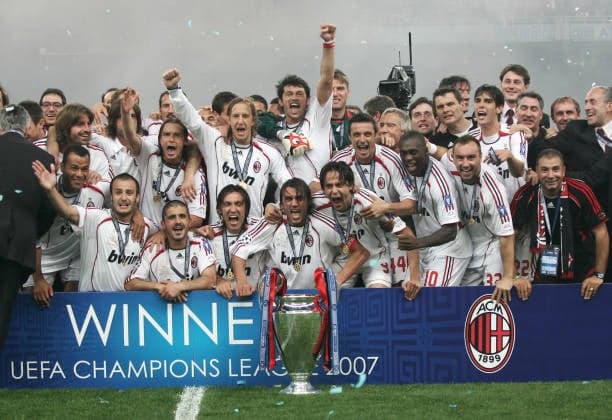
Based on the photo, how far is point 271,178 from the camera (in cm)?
735

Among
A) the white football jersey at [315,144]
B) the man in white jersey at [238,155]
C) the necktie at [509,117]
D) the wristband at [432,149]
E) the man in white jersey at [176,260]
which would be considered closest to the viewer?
the man in white jersey at [176,260]

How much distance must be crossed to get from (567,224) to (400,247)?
3.62ft

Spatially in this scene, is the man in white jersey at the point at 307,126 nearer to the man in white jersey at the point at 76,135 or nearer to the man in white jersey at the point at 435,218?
the man in white jersey at the point at 435,218

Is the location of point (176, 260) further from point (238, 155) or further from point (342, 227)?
point (342, 227)

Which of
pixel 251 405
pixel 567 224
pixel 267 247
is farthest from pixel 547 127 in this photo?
pixel 251 405

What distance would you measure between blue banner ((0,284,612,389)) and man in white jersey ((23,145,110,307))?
1.65 ft

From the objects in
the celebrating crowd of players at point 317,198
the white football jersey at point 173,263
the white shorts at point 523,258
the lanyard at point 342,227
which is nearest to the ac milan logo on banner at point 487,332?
the celebrating crowd of players at point 317,198

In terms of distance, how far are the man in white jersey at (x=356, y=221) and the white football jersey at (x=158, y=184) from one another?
0.92m

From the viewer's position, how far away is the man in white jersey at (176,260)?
6590 millimetres

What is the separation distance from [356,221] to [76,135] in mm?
2150

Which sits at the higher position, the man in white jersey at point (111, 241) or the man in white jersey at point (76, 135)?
the man in white jersey at point (76, 135)

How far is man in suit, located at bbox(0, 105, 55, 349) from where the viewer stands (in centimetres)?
601

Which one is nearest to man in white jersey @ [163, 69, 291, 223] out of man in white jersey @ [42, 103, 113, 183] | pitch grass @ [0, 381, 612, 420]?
man in white jersey @ [42, 103, 113, 183]

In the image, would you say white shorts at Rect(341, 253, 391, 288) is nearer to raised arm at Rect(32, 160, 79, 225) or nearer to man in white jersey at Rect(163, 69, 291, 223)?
man in white jersey at Rect(163, 69, 291, 223)
